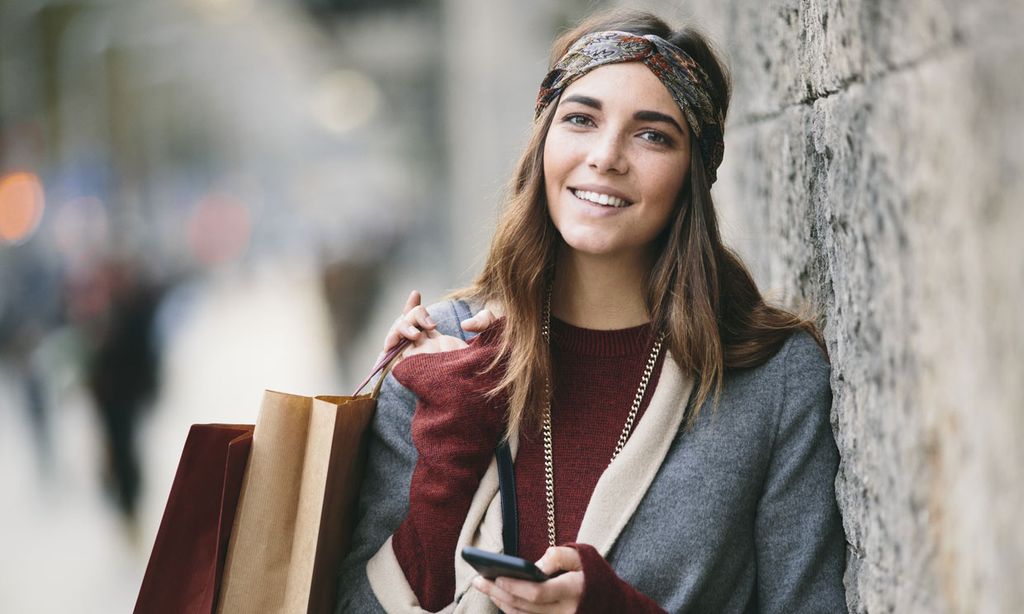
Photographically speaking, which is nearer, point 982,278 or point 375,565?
point 982,278

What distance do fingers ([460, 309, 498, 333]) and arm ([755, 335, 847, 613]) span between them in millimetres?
675

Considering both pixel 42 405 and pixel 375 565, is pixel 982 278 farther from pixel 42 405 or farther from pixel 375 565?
pixel 42 405

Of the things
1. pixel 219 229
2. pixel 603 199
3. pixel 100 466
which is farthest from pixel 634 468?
pixel 219 229

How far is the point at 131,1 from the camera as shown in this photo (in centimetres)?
2266

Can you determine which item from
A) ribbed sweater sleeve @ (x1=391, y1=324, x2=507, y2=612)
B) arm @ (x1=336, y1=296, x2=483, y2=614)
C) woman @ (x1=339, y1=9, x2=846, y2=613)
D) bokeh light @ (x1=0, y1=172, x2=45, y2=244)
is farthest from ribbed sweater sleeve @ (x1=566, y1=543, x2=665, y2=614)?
bokeh light @ (x1=0, y1=172, x2=45, y2=244)

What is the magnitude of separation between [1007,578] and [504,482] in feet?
4.34

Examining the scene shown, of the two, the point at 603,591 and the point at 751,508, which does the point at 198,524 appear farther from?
the point at 751,508

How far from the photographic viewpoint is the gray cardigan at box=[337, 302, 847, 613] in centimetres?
A: 227

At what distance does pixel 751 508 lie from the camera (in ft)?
7.68

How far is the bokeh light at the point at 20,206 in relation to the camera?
63.8 feet

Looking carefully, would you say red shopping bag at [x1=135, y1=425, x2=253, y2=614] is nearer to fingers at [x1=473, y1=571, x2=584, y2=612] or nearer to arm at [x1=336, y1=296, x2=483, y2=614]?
arm at [x1=336, y1=296, x2=483, y2=614]

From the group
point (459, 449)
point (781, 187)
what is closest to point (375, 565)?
point (459, 449)

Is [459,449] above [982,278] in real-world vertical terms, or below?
below

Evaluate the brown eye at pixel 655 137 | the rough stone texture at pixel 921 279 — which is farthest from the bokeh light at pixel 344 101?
the rough stone texture at pixel 921 279
